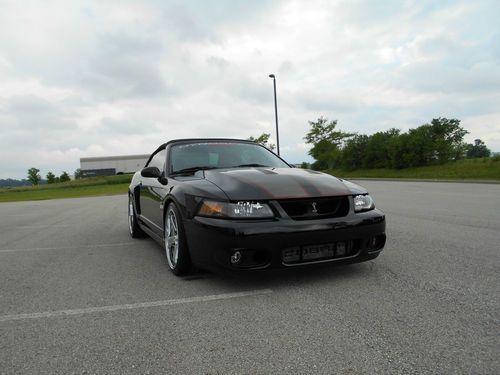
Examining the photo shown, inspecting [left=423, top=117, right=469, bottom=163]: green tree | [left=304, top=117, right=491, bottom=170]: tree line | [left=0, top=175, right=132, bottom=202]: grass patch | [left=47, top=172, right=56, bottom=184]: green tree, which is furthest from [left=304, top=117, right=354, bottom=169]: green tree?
[left=47, top=172, right=56, bottom=184]: green tree

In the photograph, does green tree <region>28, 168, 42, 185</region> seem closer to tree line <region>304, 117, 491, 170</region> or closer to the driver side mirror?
tree line <region>304, 117, 491, 170</region>

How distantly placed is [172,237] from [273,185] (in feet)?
3.93

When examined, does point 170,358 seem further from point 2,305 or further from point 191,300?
point 2,305

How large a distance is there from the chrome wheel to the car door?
0.28 meters

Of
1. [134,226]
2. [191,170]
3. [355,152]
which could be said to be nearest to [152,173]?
[191,170]

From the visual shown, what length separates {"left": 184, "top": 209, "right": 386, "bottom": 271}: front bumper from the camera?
9.30 feet

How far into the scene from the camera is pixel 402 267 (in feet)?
11.6

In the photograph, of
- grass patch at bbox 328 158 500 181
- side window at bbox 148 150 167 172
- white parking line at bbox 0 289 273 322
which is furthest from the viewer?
grass patch at bbox 328 158 500 181

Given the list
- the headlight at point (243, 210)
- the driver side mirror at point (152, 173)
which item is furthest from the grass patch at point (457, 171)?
the headlight at point (243, 210)

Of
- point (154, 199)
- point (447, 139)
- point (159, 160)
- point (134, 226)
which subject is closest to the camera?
point (154, 199)

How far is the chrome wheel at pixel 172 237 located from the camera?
356cm

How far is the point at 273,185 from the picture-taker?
3.17 metres

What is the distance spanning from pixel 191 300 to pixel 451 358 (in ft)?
5.81

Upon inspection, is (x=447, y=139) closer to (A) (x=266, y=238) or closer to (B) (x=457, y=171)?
(B) (x=457, y=171)
